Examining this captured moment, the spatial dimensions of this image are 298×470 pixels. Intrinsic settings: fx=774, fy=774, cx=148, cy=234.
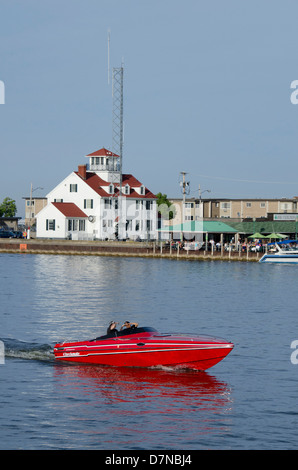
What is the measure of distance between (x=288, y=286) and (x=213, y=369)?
48774 millimetres

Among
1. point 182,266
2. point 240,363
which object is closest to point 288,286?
point 182,266

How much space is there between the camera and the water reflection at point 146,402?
969 inches

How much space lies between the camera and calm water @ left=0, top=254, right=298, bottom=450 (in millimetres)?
24422

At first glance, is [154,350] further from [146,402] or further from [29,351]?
[29,351]

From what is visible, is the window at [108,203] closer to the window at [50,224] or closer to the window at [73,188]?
the window at [73,188]

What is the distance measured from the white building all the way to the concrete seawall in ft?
14.4

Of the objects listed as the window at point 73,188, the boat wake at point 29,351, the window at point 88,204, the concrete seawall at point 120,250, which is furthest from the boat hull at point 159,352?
the window at point 73,188

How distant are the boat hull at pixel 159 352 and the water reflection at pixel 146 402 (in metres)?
0.39

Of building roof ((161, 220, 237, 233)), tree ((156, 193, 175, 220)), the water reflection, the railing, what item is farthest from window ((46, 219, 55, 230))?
the water reflection

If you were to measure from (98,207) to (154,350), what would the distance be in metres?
101

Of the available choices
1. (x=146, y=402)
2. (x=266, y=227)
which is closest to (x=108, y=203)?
(x=266, y=227)

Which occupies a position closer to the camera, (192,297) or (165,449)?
(165,449)

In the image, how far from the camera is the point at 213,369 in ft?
112
